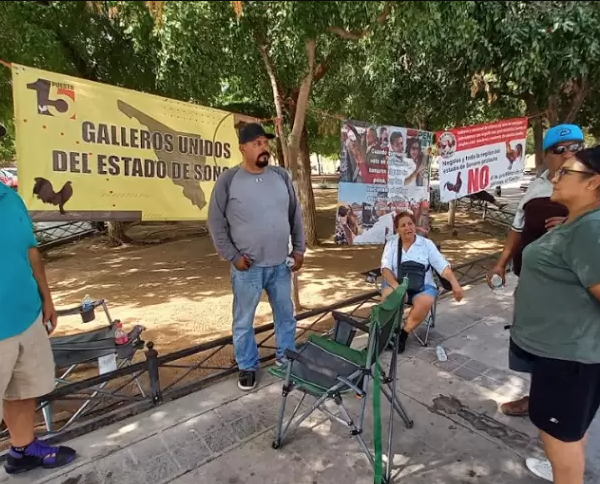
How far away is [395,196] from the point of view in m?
4.57

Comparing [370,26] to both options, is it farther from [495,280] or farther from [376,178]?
[376,178]

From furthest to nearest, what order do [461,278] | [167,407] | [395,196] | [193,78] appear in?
[461,278]
[193,78]
[395,196]
[167,407]

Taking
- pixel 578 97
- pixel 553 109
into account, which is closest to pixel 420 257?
pixel 578 97

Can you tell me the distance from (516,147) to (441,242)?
4.45 metres

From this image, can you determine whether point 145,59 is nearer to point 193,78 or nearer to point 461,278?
point 193,78

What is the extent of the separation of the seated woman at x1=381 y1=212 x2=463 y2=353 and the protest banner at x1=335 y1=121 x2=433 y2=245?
751 mm

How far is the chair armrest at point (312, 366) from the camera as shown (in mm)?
2088

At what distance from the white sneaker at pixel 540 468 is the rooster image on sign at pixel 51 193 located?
3.12 metres

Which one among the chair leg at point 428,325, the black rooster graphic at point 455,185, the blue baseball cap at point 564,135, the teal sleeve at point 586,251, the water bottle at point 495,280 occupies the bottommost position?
the chair leg at point 428,325

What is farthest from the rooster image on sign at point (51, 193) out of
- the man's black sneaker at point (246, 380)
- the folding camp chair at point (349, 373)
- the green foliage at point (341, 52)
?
the folding camp chair at point (349, 373)

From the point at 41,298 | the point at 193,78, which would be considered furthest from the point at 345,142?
the point at 41,298

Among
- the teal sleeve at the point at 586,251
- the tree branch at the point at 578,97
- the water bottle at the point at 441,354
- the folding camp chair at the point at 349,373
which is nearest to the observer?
the teal sleeve at the point at 586,251

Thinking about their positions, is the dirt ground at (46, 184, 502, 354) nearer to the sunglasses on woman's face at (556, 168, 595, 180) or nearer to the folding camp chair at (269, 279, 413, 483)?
the folding camp chair at (269, 279, 413, 483)

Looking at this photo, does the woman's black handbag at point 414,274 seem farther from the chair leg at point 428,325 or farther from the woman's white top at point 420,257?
the chair leg at point 428,325
